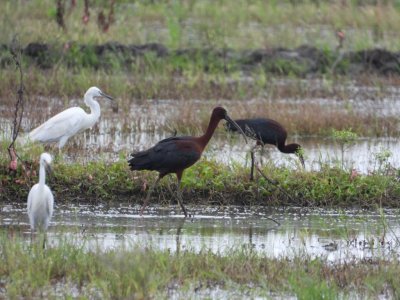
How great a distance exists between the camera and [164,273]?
6383mm

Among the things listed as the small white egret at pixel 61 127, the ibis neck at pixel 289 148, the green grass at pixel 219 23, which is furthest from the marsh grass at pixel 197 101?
the green grass at pixel 219 23

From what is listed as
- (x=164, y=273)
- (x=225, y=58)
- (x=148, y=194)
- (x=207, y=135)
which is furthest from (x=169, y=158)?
(x=225, y=58)

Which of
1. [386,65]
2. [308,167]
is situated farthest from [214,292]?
[386,65]

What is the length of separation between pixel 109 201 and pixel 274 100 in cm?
629

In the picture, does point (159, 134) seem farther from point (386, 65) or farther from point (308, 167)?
point (386, 65)

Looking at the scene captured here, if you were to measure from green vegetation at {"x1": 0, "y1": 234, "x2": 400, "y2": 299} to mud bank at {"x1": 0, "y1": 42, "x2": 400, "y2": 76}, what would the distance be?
387 inches

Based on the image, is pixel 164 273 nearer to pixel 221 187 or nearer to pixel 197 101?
pixel 221 187

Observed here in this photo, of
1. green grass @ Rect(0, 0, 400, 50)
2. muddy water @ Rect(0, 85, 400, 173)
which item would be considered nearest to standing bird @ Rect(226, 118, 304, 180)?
muddy water @ Rect(0, 85, 400, 173)

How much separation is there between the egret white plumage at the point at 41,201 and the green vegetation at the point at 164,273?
0.67m

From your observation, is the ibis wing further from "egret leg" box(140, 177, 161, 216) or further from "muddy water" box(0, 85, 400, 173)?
"muddy water" box(0, 85, 400, 173)

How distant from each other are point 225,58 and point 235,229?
9.32 m

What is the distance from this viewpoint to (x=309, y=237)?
332 inches

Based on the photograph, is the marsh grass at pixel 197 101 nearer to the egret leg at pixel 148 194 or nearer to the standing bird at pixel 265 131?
the standing bird at pixel 265 131

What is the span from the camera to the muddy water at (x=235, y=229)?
7.81 metres
